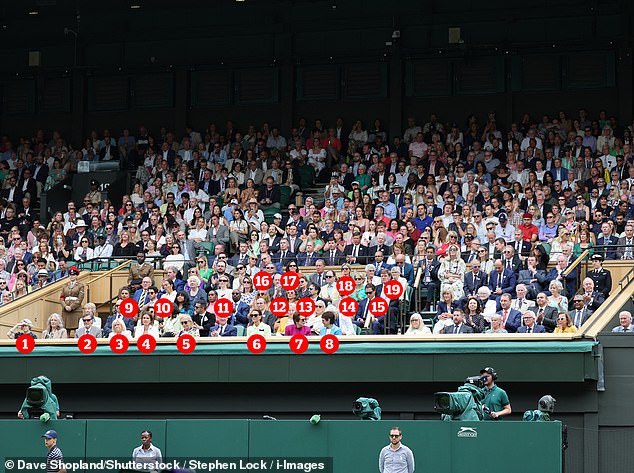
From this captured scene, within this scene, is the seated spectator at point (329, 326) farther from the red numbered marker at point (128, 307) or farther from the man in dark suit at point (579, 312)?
the man in dark suit at point (579, 312)

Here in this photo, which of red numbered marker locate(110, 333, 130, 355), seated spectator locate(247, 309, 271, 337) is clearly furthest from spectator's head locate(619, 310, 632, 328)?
red numbered marker locate(110, 333, 130, 355)

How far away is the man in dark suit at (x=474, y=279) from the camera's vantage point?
79.0 feet

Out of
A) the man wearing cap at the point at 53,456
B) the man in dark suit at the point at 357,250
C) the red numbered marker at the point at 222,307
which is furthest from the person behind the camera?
the man in dark suit at the point at 357,250

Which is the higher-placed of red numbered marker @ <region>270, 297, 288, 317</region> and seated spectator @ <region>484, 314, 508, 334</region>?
red numbered marker @ <region>270, 297, 288, 317</region>

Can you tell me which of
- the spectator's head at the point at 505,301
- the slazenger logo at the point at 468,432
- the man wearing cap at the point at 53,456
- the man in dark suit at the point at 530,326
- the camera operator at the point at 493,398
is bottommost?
the man wearing cap at the point at 53,456

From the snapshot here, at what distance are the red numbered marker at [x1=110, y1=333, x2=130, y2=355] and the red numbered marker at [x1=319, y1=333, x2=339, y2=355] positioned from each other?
3562mm

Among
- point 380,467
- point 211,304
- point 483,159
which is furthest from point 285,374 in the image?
point 483,159

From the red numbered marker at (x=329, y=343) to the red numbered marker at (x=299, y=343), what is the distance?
288mm

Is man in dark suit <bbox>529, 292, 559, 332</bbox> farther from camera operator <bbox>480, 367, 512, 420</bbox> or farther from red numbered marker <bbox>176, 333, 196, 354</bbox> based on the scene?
red numbered marker <bbox>176, 333, 196, 354</bbox>

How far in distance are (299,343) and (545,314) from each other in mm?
4176

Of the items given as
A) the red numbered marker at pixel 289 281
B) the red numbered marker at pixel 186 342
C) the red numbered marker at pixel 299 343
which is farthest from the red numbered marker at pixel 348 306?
the red numbered marker at pixel 186 342

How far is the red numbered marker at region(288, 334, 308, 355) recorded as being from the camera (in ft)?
74.4

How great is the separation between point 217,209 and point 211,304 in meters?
4.63

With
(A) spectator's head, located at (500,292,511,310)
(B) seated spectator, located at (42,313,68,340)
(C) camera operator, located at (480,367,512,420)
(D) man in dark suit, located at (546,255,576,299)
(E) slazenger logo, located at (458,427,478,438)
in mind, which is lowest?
(E) slazenger logo, located at (458,427,478,438)
